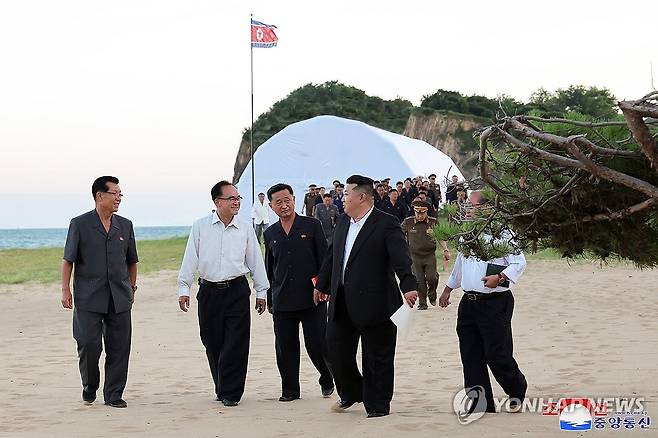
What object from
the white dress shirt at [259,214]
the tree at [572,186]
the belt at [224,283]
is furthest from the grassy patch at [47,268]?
the tree at [572,186]

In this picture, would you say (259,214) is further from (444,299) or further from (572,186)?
(572,186)

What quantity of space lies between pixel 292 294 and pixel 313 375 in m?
1.88

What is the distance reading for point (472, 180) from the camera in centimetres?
530

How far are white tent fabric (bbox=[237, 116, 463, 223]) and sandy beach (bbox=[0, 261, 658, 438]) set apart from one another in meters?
20.2

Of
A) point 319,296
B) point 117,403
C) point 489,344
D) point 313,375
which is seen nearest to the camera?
point 489,344

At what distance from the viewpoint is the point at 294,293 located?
28.0 feet

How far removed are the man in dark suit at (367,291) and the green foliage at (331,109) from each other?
5600 cm

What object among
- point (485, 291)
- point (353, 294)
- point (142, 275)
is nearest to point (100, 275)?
point (353, 294)

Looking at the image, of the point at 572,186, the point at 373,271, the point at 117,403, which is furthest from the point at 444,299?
the point at 572,186

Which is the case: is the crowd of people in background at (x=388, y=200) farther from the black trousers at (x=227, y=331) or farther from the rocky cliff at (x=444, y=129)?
the rocky cliff at (x=444, y=129)

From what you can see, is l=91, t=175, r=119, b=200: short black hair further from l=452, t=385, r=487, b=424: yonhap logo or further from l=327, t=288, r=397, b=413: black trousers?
l=452, t=385, r=487, b=424: yonhap logo

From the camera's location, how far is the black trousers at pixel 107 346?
27.3ft

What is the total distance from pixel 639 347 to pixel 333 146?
27951mm

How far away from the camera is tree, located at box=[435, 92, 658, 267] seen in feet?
15.3
